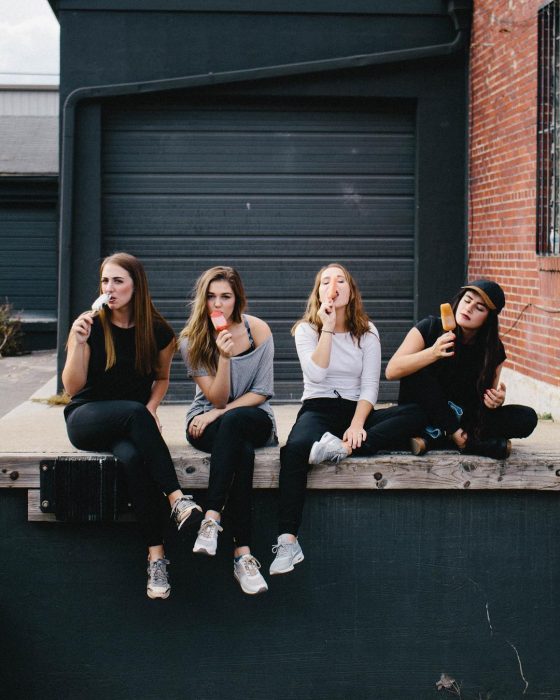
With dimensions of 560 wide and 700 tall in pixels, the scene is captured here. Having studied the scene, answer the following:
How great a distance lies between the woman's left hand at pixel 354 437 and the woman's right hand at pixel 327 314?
0.56 m

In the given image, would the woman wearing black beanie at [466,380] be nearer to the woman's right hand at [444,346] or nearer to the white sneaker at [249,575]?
the woman's right hand at [444,346]

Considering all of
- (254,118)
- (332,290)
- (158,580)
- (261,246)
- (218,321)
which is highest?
(254,118)

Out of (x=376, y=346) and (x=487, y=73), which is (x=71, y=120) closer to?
(x=487, y=73)

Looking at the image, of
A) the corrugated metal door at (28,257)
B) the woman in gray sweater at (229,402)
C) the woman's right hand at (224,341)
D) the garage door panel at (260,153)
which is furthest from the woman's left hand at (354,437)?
the corrugated metal door at (28,257)

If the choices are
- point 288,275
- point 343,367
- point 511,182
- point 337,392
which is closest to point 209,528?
point 337,392

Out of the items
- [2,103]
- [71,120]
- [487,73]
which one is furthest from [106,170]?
[2,103]

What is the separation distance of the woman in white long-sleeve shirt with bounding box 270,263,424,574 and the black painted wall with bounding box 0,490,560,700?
11.0 inches

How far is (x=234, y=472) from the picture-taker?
4.75m

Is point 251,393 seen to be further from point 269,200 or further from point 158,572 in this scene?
point 269,200

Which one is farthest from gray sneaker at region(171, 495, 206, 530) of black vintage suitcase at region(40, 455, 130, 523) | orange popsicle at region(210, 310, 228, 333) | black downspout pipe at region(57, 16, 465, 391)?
black downspout pipe at region(57, 16, 465, 391)

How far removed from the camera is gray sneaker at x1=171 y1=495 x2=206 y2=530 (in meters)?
4.54

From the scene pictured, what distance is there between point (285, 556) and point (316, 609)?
528 mm

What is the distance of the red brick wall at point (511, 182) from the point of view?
306 inches

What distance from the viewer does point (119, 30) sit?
9.34 meters
